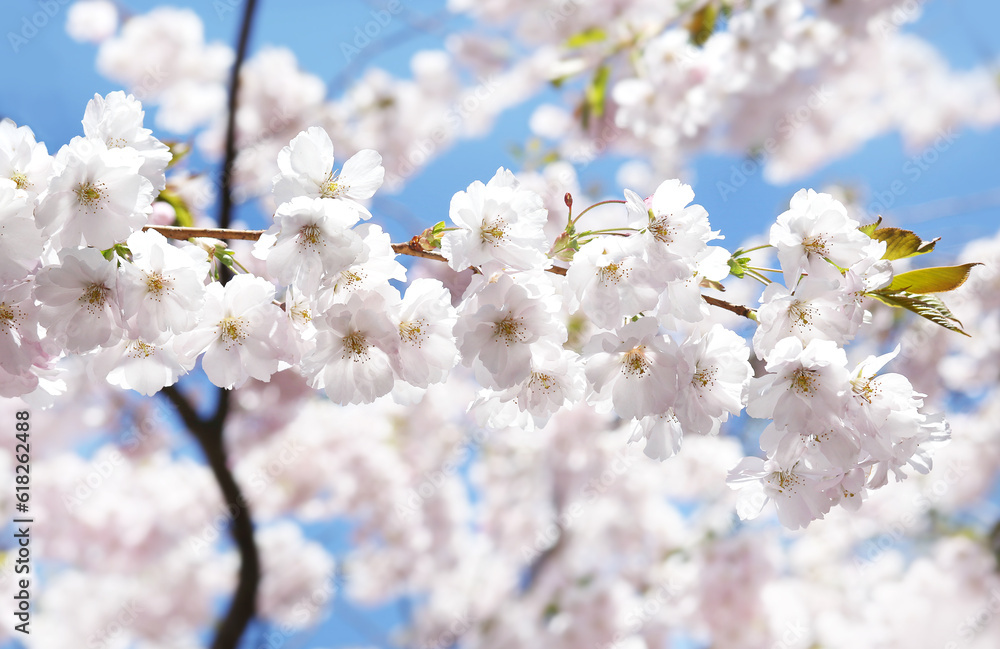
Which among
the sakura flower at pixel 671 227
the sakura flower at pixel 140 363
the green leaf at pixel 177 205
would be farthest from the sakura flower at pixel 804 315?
the green leaf at pixel 177 205

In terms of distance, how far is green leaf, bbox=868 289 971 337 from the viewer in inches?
31.6

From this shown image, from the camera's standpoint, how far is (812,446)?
81 cm

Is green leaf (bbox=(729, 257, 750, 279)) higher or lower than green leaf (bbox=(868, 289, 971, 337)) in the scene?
higher

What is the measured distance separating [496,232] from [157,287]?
37 centimetres

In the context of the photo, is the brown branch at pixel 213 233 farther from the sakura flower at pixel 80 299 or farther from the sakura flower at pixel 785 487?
the sakura flower at pixel 785 487

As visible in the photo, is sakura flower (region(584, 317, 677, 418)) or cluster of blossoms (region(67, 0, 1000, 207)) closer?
sakura flower (region(584, 317, 677, 418))

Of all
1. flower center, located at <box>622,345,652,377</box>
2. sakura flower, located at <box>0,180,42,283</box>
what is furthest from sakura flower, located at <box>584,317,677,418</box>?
sakura flower, located at <box>0,180,42,283</box>

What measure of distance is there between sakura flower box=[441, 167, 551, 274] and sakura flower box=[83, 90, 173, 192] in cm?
35

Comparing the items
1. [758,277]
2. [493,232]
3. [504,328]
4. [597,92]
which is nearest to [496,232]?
[493,232]

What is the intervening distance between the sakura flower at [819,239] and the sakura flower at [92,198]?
71cm

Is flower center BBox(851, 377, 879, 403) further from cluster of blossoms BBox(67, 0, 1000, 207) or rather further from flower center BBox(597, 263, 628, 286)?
cluster of blossoms BBox(67, 0, 1000, 207)

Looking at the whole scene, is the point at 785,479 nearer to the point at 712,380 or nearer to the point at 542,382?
the point at 712,380

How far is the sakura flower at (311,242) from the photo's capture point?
2.29 ft

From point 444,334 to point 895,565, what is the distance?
4.85 metres
